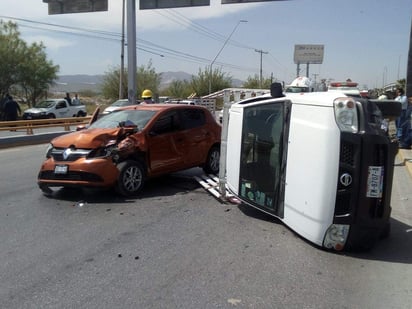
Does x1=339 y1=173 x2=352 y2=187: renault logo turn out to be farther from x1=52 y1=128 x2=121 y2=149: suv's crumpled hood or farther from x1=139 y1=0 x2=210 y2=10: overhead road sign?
x1=139 y1=0 x2=210 y2=10: overhead road sign

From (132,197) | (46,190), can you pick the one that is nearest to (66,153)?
(46,190)

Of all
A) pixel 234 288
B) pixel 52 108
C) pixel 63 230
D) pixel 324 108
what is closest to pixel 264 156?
pixel 324 108

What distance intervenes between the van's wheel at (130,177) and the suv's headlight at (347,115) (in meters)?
3.90

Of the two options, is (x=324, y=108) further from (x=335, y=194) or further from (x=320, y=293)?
(x=320, y=293)

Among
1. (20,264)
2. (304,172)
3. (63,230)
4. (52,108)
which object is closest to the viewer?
(20,264)

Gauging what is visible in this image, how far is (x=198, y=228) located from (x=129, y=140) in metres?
2.46

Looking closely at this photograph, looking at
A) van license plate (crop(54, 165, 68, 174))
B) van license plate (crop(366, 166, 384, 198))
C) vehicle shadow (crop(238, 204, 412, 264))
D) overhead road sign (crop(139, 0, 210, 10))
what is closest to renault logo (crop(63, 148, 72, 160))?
van license plate (crop(54, 165, 68, 174))

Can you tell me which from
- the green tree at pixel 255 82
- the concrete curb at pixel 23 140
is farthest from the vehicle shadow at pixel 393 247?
the green tree at pixel 255 82

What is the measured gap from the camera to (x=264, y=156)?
601cm

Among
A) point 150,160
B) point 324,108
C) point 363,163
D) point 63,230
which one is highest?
point 324,108

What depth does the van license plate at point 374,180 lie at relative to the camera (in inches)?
192

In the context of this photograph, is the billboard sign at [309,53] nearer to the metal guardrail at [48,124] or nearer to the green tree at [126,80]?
the green tree at [126,80]

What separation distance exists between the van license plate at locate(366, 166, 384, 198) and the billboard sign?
9071 cm

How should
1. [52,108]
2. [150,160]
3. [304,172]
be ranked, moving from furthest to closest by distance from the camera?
[52,108], [150,160], [304,172]
